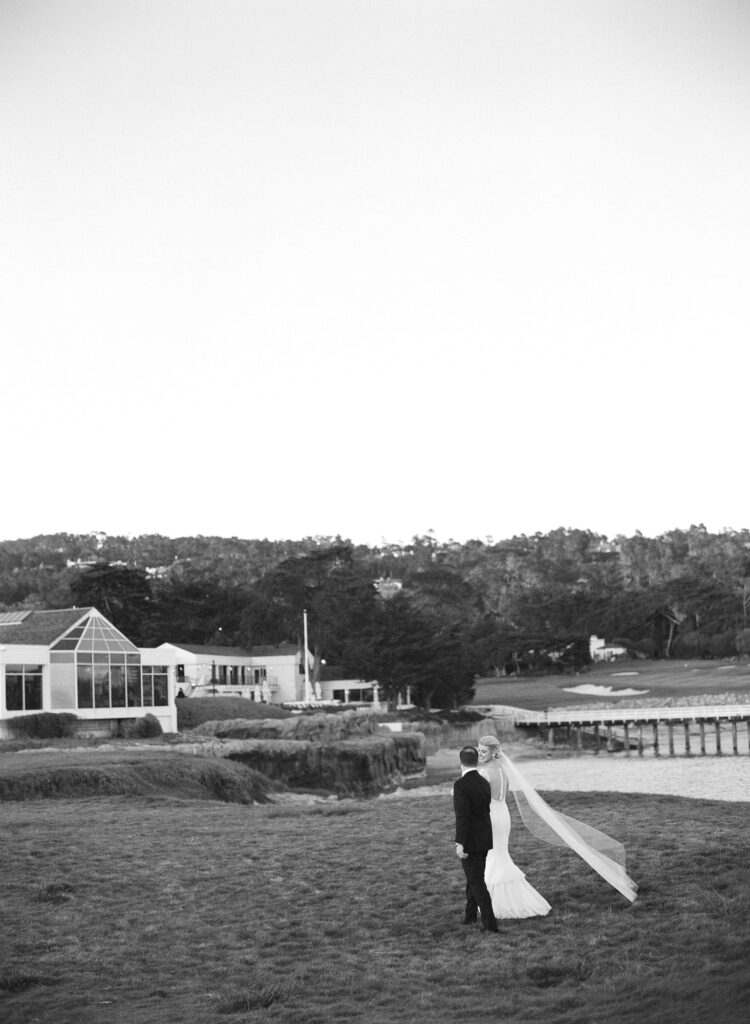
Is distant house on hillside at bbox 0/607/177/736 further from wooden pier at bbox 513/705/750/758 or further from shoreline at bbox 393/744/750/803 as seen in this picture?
wooden pier at bbox 513/705/750/758

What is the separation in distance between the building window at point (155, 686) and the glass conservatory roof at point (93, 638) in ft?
3.46

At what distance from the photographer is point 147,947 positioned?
1042 cm

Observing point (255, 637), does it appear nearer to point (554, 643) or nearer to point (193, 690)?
point (193, 690)

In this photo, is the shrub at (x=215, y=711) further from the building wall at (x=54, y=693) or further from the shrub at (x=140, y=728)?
the building wall at (x=54, y=693)

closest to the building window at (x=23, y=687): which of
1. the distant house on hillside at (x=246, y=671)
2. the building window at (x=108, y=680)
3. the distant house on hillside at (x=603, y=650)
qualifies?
the building window at (x=108, y=680)

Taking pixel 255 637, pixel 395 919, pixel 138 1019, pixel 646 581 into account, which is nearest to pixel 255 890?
pixel 395 919

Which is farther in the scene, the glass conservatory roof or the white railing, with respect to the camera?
the white railing

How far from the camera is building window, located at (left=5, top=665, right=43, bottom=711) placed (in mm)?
40478

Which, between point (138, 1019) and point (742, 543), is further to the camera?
point (742, 543)

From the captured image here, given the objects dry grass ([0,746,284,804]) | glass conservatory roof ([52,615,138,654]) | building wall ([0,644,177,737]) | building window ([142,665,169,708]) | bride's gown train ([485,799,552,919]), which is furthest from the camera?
building window ([142,665,169,708])

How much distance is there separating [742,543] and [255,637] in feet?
282

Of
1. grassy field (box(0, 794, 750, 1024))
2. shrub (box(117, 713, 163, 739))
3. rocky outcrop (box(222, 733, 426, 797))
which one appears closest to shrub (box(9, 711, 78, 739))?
shrub (box(117, 713, 163, 739))

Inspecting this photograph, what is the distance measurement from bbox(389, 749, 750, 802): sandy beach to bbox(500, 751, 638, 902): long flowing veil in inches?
708

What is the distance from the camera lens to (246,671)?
249 feet
